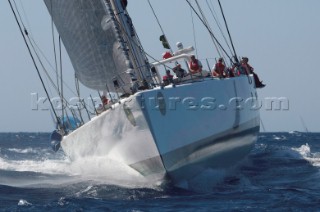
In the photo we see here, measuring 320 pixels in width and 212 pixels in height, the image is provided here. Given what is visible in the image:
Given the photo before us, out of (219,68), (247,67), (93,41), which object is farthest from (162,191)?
(247,67)

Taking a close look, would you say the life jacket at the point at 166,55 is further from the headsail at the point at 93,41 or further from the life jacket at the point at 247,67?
the life jacket at the point at 247,67

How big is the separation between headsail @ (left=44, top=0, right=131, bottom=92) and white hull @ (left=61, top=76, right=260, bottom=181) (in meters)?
1.26

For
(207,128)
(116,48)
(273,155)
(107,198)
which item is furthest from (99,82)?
(273,155)

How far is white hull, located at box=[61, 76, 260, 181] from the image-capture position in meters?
Answer: 10.9

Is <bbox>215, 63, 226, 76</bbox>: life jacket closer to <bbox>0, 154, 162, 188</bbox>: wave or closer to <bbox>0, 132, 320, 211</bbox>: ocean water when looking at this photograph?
<bbox>0, 132, 320, 211</bbox>: ocean water

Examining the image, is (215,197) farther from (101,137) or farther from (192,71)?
(192,71)

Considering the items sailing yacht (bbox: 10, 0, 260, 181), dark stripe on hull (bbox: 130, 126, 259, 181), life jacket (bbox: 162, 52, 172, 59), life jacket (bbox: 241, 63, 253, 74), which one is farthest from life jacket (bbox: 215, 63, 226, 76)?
life jacket (bbox: 241, 63, 253, 74)

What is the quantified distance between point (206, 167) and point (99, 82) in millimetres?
3178

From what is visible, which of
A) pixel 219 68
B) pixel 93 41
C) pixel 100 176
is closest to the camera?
pixel 100 176

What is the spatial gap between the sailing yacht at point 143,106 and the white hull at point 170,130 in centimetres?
2

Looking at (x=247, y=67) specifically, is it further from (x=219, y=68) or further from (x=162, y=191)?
(x=162, y=191)

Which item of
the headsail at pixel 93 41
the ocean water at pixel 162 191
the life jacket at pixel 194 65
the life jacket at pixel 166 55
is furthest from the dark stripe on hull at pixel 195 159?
the life jacket at pixel 166 55

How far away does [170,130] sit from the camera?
1113cm

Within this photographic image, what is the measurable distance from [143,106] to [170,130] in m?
0.68
